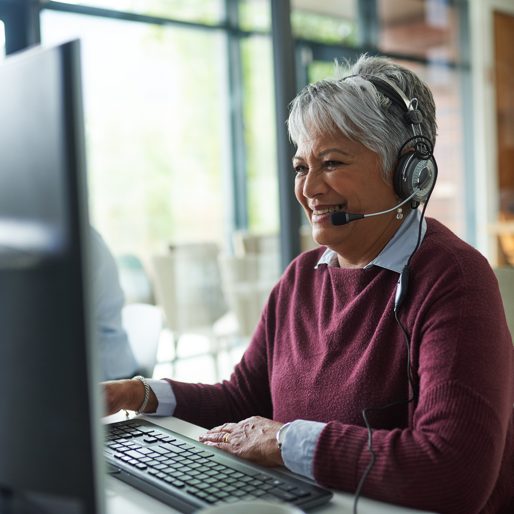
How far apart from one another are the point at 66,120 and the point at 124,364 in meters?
1.53

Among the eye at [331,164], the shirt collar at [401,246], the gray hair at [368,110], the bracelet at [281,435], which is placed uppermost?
the gray hair at [368,110]

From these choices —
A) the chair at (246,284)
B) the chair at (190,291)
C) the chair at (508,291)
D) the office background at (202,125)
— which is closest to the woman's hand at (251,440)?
the chair at (508,291)

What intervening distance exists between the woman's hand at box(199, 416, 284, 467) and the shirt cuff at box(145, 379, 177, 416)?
0.20 metres

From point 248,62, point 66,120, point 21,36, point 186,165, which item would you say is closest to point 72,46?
point 66,120

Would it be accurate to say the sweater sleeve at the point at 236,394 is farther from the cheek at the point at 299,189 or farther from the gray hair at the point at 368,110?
the gray hair at the point at 368,110

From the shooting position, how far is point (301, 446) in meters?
1.02

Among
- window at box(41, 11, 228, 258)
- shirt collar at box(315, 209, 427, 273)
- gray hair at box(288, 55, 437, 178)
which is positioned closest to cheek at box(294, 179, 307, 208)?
gray hair at box(288, 55, 437, 178)

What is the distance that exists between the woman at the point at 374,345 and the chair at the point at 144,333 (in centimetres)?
63

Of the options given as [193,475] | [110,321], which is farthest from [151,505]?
[110,321]

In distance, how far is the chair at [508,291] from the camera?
1526mm

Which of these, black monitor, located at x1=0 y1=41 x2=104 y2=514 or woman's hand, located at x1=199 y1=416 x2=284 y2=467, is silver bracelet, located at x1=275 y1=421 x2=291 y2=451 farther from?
black monitor, located at x1=0 y1=41 x2=104 y2=514

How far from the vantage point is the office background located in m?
3.09

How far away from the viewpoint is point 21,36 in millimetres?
2447

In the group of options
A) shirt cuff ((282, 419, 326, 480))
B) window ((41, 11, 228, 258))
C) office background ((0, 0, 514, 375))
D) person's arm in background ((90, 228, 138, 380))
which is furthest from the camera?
window ((41, 11, 228, 258))
